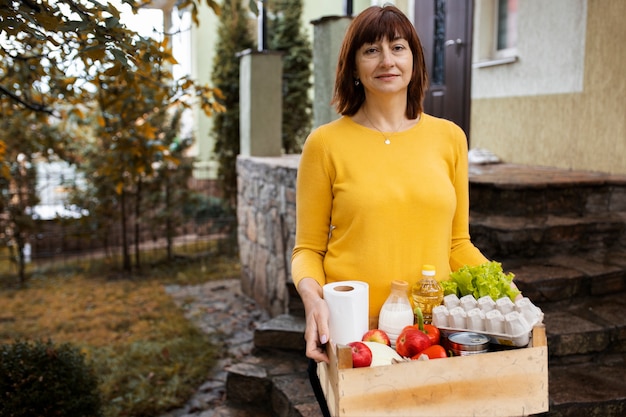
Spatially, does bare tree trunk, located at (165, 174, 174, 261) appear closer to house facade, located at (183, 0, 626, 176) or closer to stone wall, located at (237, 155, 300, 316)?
stone wall, located at (237, 155, 300, 316)

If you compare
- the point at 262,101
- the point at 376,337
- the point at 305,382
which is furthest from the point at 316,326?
the point at 262,101

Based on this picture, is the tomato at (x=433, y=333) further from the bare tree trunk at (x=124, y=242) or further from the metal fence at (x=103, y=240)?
the metal fence at (x=103, y=240)

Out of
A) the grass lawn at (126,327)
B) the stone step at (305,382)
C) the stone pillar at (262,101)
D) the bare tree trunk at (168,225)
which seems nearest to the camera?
the stone step at (305,382)

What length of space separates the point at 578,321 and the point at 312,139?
2285mm

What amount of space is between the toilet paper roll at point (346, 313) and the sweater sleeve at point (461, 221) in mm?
425

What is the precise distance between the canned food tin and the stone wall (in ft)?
12.3

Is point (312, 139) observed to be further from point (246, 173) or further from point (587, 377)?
point (246, 173)

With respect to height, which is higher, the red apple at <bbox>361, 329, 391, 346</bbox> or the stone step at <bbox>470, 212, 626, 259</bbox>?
the red apple at <bbox>361, 329, 391, 346</bbox>

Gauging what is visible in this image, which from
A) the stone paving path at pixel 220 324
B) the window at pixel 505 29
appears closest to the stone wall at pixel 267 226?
the stone paving path at pixel 220 324

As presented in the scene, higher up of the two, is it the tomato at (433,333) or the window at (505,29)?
the window at (505,29)

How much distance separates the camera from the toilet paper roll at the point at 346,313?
1443 millimetres

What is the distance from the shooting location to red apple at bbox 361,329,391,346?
1.47 meters

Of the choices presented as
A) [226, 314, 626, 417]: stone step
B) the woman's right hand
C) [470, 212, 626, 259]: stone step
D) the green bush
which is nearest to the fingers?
the woman's right hand

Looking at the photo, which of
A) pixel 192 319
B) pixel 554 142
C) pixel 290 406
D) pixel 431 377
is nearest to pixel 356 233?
pixel 431 377
